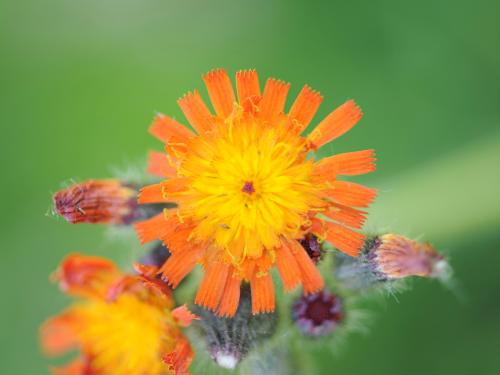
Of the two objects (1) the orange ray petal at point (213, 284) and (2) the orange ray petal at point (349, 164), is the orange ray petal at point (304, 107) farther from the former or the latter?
(1) the orange ray petal at point (213, 284)

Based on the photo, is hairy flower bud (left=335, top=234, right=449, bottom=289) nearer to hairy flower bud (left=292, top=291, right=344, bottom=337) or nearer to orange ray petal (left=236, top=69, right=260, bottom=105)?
hairy flower bud (left=292, top=291, right=344, bottom=337)

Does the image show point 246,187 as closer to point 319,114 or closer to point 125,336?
point 125,336

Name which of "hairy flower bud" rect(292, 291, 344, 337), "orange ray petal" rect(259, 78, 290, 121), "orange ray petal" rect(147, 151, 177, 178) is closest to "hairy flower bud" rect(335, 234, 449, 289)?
"hairy flower bud" rect(292, 291, 344, 337)

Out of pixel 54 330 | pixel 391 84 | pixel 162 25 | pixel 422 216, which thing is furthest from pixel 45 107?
pixel 422 216

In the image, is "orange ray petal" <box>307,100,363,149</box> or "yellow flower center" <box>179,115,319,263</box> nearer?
"yellow flower center" <box>179,115,319,263</box>

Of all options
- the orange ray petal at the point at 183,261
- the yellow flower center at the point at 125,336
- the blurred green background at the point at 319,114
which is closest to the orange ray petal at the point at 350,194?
the orange ray petal at the point at 183,261

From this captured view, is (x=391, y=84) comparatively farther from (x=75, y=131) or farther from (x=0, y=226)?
(x=0, y=226)

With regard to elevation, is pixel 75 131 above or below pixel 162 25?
below

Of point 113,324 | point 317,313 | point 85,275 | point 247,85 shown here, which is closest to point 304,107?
point 247,85
